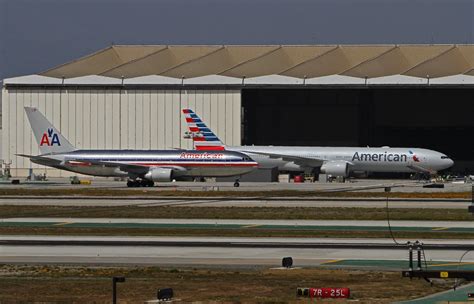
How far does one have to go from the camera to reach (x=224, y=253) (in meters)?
38.4

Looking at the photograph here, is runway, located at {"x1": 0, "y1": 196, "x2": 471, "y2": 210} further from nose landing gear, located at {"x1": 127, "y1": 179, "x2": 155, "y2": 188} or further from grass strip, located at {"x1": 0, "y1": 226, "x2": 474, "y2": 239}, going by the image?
nose landing gear, located at {"x1": 127, "y1": 179, "x2": 155, "y2": 188}

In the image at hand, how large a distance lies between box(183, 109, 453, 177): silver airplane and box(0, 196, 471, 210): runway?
32.5m

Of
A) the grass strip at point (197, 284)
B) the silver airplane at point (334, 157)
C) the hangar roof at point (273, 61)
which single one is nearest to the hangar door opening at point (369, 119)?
the hangar roof at point (273, 61)

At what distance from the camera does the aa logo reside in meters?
98.6

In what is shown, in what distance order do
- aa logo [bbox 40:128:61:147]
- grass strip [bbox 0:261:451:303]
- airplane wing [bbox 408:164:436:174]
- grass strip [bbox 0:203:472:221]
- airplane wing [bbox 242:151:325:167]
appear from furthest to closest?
airplane wing [bbox 242:151:325:167], airplane wing [bbox 408:164:436:174], aa logo [bbox 40:128:61:147], grass strip [bbox 0:203:472:221], grass strip [bbox 0:261:451:303]

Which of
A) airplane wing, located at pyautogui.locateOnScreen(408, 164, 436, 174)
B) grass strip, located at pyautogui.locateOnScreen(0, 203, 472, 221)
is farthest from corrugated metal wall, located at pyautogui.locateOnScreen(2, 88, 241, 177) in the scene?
grass strip, located at pyautogui.locateOnScreen(0, 203, 472, 221)

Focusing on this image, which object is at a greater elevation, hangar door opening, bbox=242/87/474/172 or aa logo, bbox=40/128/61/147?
hangar door opening, bbox=242/87/474/172

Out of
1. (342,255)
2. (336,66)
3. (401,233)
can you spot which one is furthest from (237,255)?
(336,66)

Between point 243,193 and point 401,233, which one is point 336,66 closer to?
point 243,193

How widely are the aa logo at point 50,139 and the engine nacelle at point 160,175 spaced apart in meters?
10.1

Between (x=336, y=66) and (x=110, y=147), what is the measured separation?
27.5 meters

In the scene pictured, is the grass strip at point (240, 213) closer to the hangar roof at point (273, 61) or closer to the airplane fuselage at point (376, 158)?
the airplane fuselage at point (376, 158)

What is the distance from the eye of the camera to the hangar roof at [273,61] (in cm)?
11456

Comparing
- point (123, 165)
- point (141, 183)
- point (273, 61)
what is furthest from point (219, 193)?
point (273, 61)
